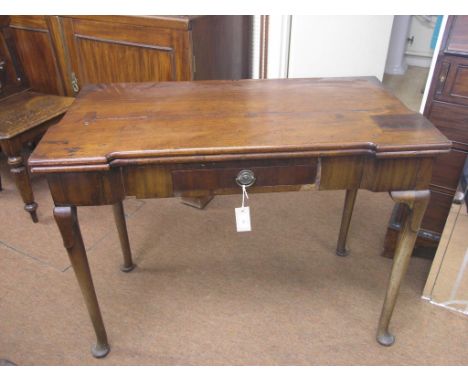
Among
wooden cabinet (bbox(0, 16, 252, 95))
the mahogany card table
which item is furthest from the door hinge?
the mahogany card table

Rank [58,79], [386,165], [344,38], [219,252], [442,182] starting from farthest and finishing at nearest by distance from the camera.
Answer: [58,79], [344,38], [219,252], [442,182], [386,165]

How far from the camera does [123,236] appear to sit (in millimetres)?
1670

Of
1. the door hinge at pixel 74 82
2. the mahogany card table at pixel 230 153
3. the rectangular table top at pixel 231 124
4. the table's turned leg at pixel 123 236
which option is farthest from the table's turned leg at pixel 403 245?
the door hinge at pixel 74 82

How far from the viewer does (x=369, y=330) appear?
1.50 meters

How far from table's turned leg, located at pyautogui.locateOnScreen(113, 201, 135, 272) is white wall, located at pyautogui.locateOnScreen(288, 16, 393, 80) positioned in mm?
1231

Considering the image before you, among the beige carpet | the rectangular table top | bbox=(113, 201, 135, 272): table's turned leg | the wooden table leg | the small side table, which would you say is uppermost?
the rectangular table top

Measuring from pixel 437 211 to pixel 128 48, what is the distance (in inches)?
61.0

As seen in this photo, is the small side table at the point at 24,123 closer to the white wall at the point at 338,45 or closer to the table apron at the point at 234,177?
the table apron at the point at 234,177

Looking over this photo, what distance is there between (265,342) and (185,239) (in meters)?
0.67

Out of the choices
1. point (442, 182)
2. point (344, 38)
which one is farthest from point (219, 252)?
point (344, 38)

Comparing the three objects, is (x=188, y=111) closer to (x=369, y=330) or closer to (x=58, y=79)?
(x=369, y=330)

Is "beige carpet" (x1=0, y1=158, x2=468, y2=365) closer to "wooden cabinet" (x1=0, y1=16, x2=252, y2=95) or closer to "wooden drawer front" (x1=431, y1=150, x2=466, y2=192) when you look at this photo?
"wooden drawer front" (x1=431, y1=150, x2=466, y2=192)

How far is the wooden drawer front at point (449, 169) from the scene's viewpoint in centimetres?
148

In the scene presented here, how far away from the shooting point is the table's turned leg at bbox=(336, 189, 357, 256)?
1.68 metres
